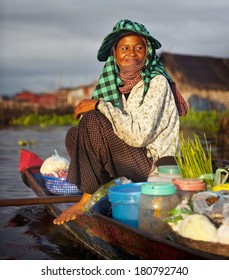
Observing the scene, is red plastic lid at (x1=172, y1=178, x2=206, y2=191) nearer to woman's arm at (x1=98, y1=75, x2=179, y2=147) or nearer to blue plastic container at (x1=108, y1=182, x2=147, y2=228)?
blue plastic container at (x1=108, y1=182, x2=147, y2=228)

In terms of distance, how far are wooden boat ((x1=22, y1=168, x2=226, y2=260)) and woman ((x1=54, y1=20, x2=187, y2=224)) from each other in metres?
0.22

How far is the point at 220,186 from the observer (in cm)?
261

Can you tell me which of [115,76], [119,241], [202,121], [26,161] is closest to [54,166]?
[26,161]

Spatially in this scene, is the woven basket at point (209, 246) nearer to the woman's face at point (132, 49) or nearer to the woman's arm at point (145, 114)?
the woman's arm at point (145, 114)

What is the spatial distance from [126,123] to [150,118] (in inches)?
5.7

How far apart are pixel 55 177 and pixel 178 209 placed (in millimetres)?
2068

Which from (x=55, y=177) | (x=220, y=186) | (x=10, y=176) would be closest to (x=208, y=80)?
(x=10, y=176)

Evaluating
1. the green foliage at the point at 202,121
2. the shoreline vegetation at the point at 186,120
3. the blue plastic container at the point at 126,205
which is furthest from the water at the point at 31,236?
the green foliage at the point at 202,121

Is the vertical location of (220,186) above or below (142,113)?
below

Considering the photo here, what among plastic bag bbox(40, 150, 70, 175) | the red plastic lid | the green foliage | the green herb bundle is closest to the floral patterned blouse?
the green herb bundle

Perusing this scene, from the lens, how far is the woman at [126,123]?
314 centimetres

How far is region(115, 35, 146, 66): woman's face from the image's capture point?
10.9 ft
